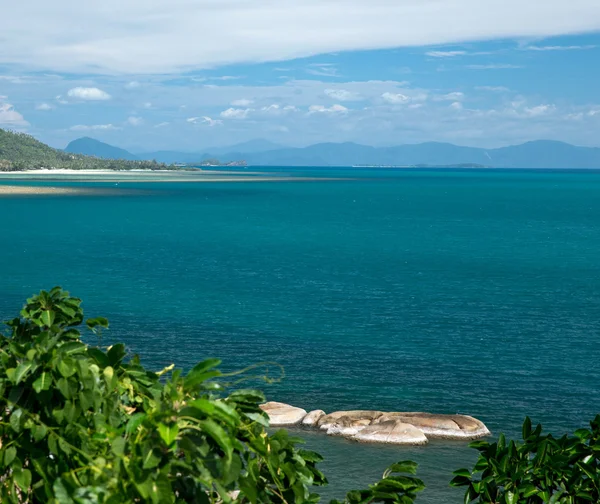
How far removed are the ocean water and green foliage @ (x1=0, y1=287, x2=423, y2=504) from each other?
21.1 m

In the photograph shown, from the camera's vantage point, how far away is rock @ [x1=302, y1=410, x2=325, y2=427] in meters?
33.0

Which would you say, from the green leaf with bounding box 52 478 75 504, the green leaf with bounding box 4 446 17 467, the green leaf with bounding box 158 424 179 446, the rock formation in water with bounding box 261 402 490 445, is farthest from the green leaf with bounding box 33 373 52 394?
the rock formation in water with bounding box 261 402 490 445

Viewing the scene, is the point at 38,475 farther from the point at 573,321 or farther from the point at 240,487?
the point at 573,321

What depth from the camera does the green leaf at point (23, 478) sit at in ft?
18.9

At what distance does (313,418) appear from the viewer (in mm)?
33344

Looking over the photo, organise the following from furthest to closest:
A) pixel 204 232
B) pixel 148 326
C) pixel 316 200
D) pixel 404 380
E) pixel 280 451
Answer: pixel 316 200 → pixel 204 232 → pixel 148 326 → pixel 404 380 → pixel 280 451

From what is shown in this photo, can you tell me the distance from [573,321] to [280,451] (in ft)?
166

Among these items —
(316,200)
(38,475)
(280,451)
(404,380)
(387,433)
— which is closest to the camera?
(38,475)

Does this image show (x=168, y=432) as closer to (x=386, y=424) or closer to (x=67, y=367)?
(x=67, y=367)

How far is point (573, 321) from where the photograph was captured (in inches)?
2147

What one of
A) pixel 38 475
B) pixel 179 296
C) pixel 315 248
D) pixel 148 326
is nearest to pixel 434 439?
pixel 148 326

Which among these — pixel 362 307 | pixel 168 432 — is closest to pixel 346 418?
pixel 362 307

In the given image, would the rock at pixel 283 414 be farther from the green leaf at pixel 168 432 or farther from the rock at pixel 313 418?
the green leaf at pixel 168 432

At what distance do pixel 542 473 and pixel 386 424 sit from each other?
899 inches
